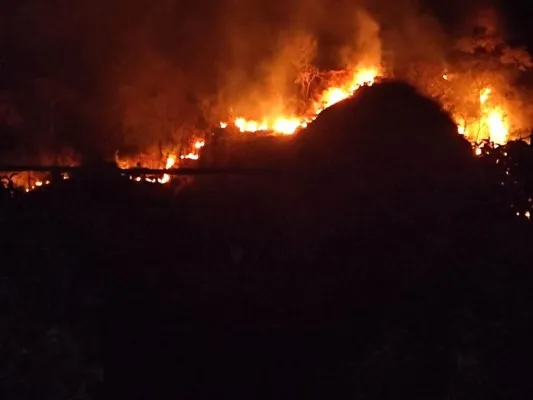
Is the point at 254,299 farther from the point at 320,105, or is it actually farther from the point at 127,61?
the point at 127,61

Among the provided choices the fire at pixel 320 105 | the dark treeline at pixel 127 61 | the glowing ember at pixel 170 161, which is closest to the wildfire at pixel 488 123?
the fire at pixel 320 105

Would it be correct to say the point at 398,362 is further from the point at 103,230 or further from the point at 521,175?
the point at 103,230

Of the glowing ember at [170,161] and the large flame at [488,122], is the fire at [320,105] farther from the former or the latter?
the large flame at [488,122]

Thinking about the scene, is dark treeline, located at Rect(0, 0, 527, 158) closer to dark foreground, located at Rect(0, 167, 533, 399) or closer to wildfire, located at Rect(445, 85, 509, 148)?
wildfire, located at Rect(445, 85, 509, 148)

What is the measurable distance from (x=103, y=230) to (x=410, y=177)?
3.11 meters

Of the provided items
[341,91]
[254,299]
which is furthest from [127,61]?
[254,299]

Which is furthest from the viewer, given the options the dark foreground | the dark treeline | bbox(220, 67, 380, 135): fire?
the dark treeline

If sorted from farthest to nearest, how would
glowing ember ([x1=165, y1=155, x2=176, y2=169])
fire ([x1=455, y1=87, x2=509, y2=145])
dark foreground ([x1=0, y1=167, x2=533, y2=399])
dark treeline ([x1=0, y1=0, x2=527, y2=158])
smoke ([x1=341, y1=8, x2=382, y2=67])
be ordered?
dark treeline ([x1=0, y1=0, x2=527, y2=158]) < smoke ([x1=341, y1=8, x2=382, y2=67]) < glowing ember ([x1=165, y1=155, x2=176, y2=169]) < fire ([x1=455, y1=87, x2=509, y2=145]) < dark foreground ([x1=0, y1=167, x2=533, y2=399])

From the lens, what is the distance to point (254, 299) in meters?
8.59

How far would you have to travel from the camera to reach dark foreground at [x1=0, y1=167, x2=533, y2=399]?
25.4 feet

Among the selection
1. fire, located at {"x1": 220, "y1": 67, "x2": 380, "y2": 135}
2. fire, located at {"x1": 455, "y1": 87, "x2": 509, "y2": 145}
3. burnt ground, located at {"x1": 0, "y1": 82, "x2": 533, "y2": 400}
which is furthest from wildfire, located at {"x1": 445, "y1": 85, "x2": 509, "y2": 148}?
burnt ground, located at {"x1": 0, "y1": 82, "x2": 533, "y2": 400}

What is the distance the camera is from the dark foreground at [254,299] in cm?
774

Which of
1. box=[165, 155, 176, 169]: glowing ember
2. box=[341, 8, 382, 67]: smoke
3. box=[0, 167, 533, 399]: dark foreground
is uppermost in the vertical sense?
box=[341, 8, 382, 67]: smoke

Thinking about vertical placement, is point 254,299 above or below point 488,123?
below
